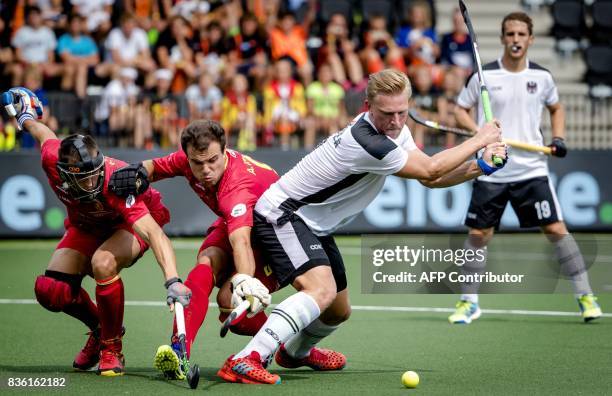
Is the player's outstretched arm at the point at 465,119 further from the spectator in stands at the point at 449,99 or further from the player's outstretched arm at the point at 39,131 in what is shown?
the spectator in stands at the point at 449,99

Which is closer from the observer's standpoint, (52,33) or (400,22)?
(52,33)

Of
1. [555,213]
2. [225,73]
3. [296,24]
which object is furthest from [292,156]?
[555,213]

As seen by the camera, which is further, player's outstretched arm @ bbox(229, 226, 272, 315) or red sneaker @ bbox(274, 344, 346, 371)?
red sneaker @ bbox(274, 344, 346, 371)

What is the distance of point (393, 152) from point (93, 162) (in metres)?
1.73

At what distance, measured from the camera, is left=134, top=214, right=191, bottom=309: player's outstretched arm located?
5.99 metres

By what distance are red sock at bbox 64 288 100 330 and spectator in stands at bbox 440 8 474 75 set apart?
10678 millimetres

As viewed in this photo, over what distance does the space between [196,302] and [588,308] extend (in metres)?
3.76

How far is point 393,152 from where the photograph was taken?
6.21 metres

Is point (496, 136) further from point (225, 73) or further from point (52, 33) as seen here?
point (52, 33)

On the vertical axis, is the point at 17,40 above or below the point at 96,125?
above

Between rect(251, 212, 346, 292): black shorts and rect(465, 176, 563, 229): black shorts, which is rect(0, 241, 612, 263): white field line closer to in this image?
rect(465, 176, 563, 229): black shorts

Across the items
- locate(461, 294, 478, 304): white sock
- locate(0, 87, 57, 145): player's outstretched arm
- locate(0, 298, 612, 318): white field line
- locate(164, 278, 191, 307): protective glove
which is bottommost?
locate(0, 298, 612, 318): white field line

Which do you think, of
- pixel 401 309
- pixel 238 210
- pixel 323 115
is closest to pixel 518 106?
pixel 401 309

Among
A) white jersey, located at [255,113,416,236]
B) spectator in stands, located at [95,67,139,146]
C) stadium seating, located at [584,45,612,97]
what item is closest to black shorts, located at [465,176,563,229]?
white jersey, located at [255,113,416,236]
